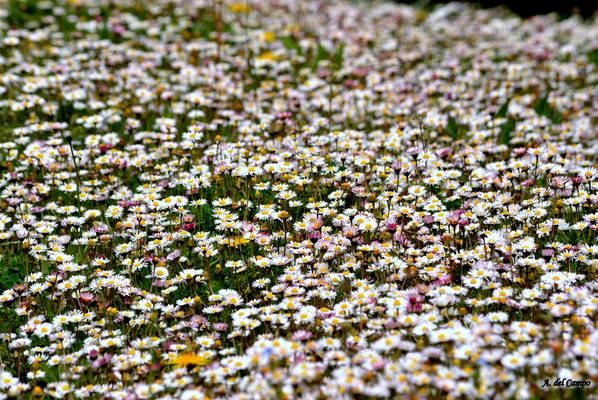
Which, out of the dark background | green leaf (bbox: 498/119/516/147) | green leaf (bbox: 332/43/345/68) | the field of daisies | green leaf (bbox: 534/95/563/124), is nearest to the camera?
the field of daisies

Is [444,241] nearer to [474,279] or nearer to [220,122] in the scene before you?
[474,279]

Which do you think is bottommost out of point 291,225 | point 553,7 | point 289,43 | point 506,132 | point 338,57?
point 291,225

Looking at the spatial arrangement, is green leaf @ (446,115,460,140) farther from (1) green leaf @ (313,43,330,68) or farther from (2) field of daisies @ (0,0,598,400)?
(1) green leaf @ (313,43,330,68)

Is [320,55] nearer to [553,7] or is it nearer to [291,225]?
[291,225]

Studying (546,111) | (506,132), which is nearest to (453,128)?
(506,132)

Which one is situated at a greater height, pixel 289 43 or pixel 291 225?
pixel 289 43

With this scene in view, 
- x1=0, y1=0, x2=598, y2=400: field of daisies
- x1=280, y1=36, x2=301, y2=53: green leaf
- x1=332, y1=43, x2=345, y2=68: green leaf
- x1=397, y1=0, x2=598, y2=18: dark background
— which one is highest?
x1=397, y1=0, x2=598, y2=18: dark background

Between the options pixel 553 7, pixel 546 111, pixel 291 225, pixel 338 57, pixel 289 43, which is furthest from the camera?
pixel 553 7

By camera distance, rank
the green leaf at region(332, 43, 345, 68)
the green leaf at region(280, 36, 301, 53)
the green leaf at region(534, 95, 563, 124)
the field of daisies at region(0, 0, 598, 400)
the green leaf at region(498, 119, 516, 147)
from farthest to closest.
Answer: the green leaf at region(280, 36, 301, 53) < the green leaf at region(332, 43, 345, 68) < the green leaf at region(534, 95, 563, 124) < the green leaf at region(498, 119, 516, 147) < the field of daisies at region(0, 0, 598, 400)

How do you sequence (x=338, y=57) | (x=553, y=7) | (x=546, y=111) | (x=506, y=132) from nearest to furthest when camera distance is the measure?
1. (x=506, y=132)
2. (x=546, y=111)
3. (x=338, y=57)
4. (x=553, y=7)

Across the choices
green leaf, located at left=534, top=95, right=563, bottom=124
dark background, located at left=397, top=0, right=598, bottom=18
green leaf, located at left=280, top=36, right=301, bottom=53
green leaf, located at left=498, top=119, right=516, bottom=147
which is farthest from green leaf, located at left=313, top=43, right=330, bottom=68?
dark background, located at left=397, top=0, right=598, bottom=18
